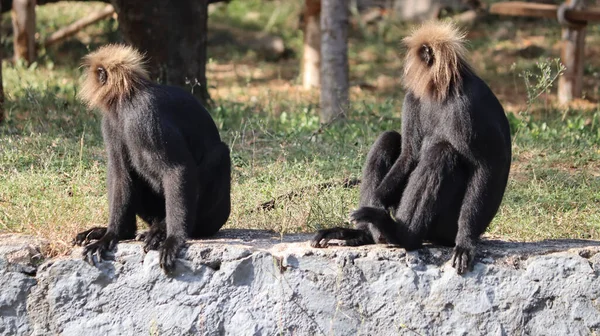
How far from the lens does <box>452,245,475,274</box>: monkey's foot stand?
12.6 ft

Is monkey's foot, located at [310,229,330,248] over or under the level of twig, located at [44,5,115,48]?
under

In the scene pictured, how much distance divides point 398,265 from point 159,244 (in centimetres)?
116

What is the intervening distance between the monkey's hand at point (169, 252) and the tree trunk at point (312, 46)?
693 centimetres

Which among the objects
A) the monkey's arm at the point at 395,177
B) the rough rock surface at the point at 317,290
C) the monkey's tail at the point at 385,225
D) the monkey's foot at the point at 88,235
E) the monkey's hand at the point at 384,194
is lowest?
the rough rock surface at the point at 317,290

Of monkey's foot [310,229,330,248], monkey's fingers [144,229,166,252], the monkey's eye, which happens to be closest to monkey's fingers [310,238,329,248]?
monkey's foot [310,229,330,248]

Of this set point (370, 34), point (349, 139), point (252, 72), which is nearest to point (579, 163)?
point (349, 139)

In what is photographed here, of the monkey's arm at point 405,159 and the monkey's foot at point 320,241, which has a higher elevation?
the monkey's arm at point 405,159

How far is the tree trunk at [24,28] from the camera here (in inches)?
402

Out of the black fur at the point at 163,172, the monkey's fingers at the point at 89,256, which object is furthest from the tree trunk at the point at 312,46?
the monkey's fingers at the point at 89,256

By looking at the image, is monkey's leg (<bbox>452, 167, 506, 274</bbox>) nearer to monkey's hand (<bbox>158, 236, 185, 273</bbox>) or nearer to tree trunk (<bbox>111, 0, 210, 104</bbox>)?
monkey's hand (<bbox>158, 236, 185, 273</bbox>)

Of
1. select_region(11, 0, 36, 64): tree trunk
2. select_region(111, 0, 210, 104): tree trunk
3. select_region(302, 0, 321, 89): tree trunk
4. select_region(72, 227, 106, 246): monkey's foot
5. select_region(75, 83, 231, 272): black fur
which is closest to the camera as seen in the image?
→ select_region(75, 83, 231, 272): black fur

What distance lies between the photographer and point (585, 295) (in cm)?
399

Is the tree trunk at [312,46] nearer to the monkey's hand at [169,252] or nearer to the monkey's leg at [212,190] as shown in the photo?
the monkey's leg at [212,190]

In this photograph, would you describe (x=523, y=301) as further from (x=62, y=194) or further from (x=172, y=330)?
(x=62, y=194)
